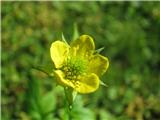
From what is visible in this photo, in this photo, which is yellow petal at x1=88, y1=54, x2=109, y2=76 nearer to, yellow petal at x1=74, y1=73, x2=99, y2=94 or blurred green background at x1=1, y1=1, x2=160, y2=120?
yellow petal at x1=74, y1=73, x2=99, y2=94

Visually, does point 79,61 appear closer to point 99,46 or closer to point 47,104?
point 47,104

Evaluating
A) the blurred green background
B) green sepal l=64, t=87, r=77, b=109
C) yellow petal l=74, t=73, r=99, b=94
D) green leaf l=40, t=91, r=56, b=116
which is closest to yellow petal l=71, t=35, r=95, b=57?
yellow petal l=74, t=73, r=99, b=94

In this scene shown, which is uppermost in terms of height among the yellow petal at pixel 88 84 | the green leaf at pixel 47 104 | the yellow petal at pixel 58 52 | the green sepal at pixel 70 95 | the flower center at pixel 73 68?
the yellow petal at pixel 58 52

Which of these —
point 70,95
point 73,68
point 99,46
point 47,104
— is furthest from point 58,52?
point 99,46

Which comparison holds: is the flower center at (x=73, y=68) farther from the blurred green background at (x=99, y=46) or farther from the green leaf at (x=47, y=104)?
the blurred green background at (x=99, y=46)

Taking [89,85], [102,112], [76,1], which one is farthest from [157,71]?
[89,85]

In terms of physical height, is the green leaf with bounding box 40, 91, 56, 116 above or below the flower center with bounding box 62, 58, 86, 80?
below

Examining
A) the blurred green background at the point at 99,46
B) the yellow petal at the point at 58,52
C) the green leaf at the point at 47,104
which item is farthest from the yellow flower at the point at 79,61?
the blurred green background at the point at 99,46
